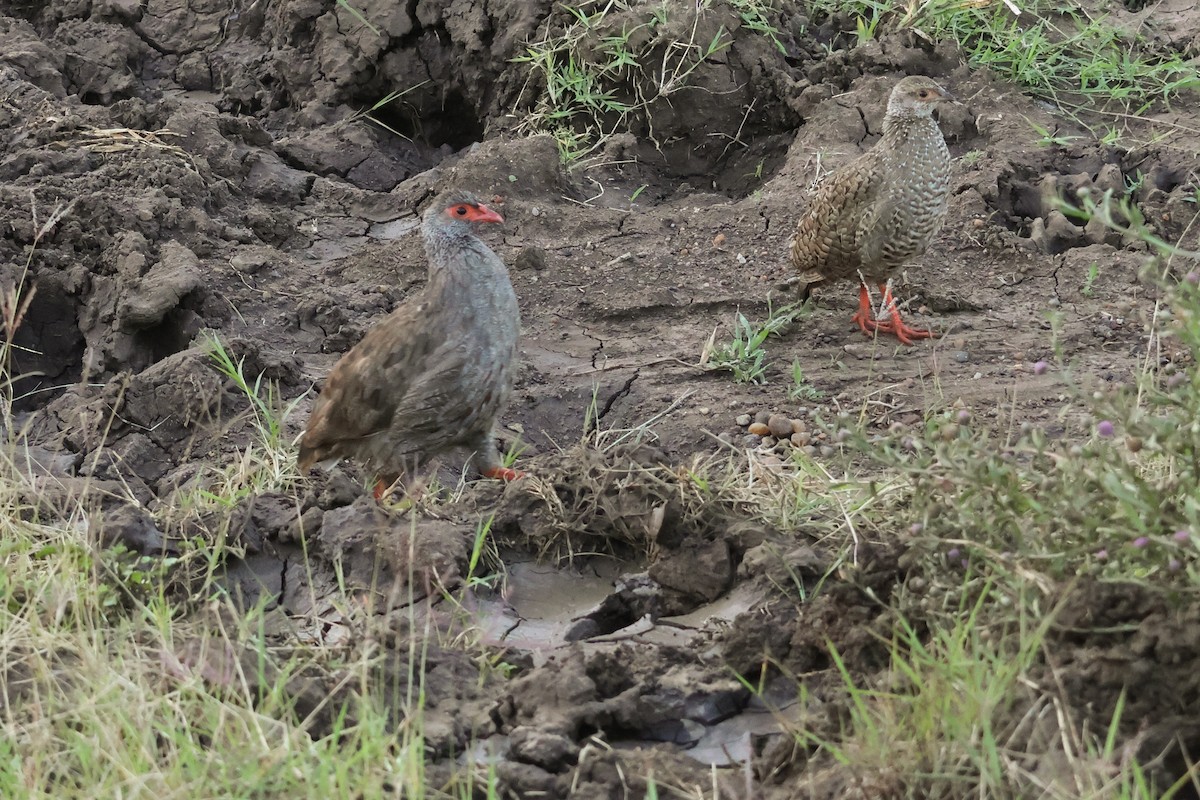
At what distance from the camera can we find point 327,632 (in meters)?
4.13

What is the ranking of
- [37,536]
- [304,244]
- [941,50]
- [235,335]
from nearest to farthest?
[37,536], [235,335], [304,244], [941,50]

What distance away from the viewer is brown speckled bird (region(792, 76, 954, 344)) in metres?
5.94

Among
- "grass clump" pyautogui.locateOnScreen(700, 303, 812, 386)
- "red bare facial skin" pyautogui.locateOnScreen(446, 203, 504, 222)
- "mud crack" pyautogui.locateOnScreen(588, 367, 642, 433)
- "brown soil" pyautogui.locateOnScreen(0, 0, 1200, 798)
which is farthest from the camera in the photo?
"grass clump" pyautogui.locateOnScreen(700, 303, 812, 386)

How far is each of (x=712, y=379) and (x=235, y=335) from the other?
6.53ft

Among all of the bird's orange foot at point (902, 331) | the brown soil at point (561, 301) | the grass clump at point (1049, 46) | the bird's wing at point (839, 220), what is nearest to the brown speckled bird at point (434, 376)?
the brown soil at point (561, 301)

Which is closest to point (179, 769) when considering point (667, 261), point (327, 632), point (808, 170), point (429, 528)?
point (327, 632)

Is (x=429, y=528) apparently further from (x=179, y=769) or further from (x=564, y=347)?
(x=564, y=347)

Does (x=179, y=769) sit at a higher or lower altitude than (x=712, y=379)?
higher

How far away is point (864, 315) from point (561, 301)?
1336 mm

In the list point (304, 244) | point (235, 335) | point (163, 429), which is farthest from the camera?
point (304, 244)

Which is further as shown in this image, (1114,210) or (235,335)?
(1114,210)

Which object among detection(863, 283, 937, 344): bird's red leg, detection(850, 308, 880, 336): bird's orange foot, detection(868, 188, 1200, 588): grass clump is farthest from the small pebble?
detection(868, 188, 1200, 588): grass clump

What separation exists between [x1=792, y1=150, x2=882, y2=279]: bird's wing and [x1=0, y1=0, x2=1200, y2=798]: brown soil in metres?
0.32

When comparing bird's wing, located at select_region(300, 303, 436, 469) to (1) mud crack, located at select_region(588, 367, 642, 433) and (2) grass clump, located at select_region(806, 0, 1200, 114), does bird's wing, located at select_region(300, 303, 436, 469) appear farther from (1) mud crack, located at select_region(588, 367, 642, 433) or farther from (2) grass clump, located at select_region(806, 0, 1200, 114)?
(2) grass clump, located at select_region(806, 0, 1200, 114)
